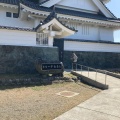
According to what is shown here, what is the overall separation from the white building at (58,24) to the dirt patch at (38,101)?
4.63 metres

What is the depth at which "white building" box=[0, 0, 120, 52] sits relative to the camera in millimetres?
14834

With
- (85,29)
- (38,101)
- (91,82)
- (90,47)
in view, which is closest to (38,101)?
(38,101)

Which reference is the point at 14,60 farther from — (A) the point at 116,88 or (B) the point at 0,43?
(A) the point at 116,88

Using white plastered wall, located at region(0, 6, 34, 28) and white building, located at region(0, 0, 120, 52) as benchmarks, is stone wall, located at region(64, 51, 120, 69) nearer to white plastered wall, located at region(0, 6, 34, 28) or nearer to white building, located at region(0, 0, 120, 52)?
white building, located at region(0, 0, 120, 52)

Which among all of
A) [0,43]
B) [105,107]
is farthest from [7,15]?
[105,107]

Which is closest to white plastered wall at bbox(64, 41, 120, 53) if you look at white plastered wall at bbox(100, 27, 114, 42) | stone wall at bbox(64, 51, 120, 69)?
stone wall at bbox(64, 51, 120, 69)

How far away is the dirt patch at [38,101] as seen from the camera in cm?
742

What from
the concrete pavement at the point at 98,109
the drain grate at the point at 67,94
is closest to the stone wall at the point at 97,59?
the drain grate at the point at 67,94

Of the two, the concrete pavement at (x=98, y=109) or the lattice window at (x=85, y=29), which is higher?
the lattice window at (x=85, y=29)

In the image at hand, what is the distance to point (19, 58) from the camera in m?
14.4

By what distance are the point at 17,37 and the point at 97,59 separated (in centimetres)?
932

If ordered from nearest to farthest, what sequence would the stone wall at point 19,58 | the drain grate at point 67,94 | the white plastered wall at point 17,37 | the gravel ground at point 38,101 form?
1. the gravel ground at point 38,101
2. the drain grate at point 67,94
3. the stone wall at point 19,58
4. the white plastered wall at point 17,37

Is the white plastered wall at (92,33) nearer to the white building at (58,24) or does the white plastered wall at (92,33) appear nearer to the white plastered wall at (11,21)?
the white building at (58,24)

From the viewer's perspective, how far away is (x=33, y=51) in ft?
49.2
